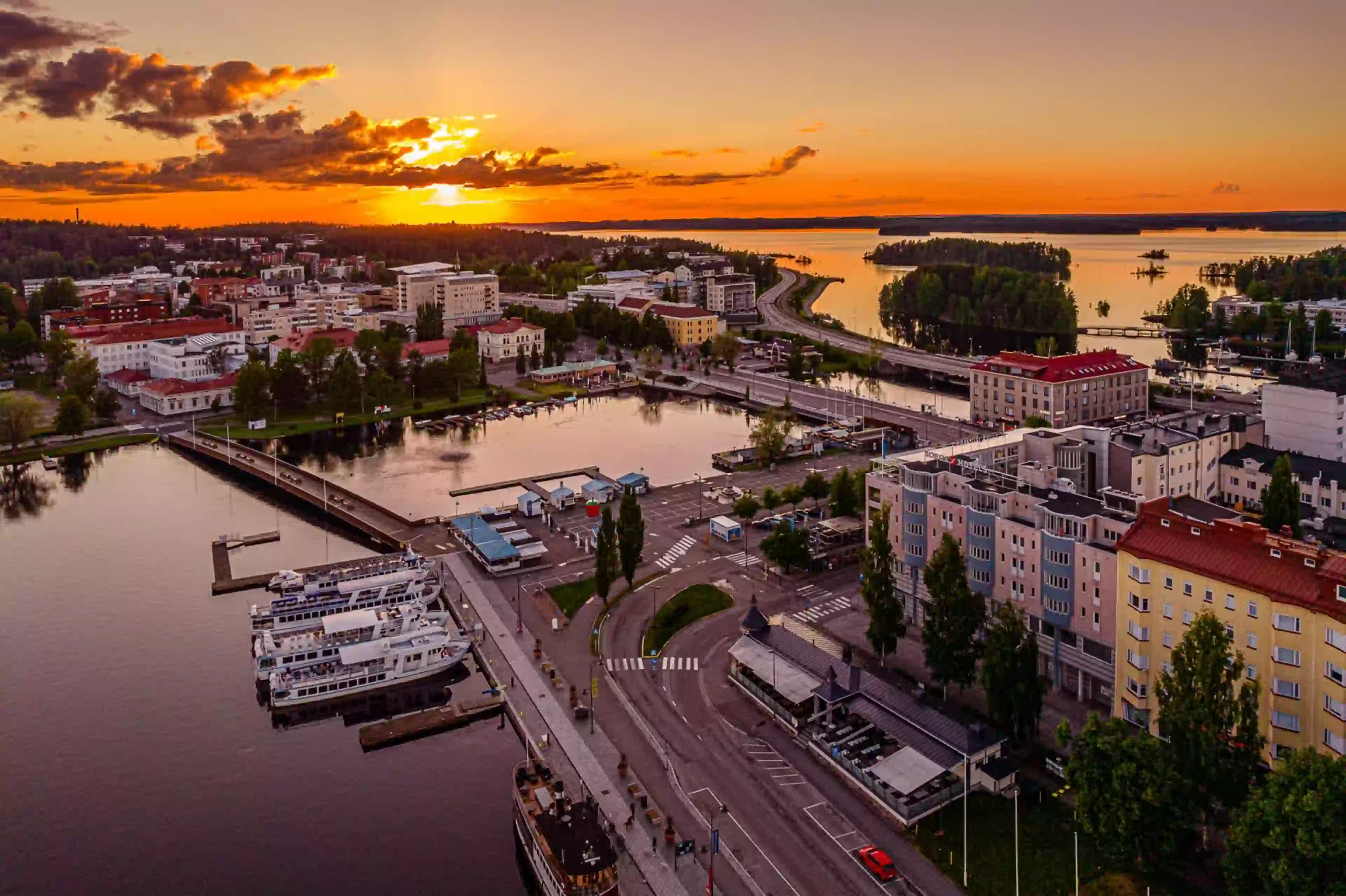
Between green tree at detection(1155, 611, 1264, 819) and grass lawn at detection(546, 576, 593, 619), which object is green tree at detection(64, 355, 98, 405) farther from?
green tree at detection(1155, 611, 1264, 819)

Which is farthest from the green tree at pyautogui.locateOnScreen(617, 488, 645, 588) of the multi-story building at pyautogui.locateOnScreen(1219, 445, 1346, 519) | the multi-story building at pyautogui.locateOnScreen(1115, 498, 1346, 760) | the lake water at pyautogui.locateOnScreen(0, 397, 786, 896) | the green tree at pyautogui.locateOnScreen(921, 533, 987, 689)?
the multi-story building at pyautogui.locateOnScreen(1219, 445, 1346, 519)

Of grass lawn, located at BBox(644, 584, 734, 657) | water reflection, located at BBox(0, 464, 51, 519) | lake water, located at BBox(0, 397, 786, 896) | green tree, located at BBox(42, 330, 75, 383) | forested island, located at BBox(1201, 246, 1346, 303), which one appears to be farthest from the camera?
forested island, located at BBox(1201, 246, 1346, 303)

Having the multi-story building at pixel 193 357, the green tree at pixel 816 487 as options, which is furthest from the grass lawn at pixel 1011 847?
the multi-story building at pixel 193 357

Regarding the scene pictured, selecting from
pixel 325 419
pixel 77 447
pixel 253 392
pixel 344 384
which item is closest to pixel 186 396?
pixel 253 392

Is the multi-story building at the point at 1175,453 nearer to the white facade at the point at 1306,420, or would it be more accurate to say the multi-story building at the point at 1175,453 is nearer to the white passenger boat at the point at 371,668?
the white facade at the point at 1306,420

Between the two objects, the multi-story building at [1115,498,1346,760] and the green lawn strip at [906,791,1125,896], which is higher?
the multi-story building at [1115,498,1346,760]

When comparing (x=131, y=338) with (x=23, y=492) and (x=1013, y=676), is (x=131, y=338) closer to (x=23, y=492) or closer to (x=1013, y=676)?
(x=23, y=492)

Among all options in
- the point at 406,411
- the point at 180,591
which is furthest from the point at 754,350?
the point at 180,591
